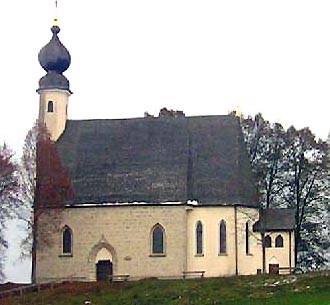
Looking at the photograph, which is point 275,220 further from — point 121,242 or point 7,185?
point 7,185

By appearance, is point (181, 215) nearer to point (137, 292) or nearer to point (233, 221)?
point (233, 221)

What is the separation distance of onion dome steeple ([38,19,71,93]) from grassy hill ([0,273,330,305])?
22.5 meters

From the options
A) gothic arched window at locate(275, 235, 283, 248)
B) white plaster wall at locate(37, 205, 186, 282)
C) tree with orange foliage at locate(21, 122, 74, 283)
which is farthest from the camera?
gothic arched window at locate(275, 235, 283, 248)

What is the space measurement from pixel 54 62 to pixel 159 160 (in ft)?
35.5

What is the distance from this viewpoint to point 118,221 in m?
56.9

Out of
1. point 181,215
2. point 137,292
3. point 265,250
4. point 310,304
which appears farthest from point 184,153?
point 310,304

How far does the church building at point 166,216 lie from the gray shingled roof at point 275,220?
2.7 inches

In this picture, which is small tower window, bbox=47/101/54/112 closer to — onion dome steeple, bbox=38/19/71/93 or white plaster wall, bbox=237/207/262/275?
onion dome steeple, bbox=38/19/71/93

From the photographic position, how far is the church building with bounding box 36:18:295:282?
5638 centimetres

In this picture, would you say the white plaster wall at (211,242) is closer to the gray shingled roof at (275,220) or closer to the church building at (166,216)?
the church building at (166,216)

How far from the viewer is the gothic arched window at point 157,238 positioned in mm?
56594

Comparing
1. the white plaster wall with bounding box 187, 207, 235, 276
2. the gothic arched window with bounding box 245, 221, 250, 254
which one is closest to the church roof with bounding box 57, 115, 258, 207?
the white plaster wall with bounding box 187, 207, 235, 276

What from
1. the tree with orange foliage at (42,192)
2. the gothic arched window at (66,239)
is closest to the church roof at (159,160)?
the tree with orange foliage at (42,192)

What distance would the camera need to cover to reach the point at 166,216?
56406mm
